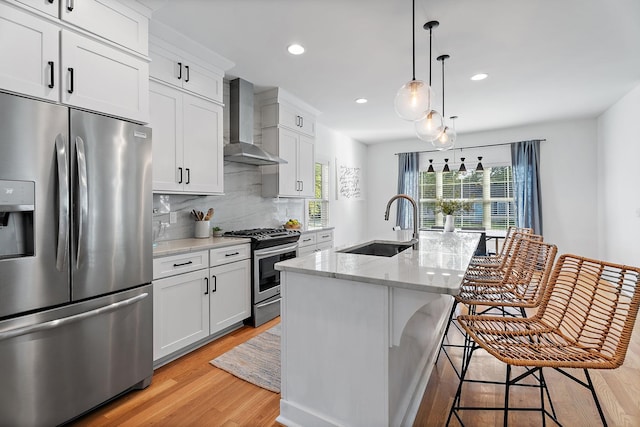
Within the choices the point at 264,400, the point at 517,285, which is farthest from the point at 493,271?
the point at 264,400

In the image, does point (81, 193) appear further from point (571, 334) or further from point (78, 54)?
point (571, 334)

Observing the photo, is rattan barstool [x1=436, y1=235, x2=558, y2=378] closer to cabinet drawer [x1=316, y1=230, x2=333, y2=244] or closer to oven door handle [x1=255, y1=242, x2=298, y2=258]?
oven door handle [x1=255, y1=242, x2=298, y2=258]

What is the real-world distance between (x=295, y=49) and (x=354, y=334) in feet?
8.35

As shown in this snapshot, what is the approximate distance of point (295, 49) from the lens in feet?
9.59

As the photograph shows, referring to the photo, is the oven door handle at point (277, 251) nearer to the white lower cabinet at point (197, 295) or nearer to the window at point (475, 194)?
the white lower cabinet at point (197, 295)

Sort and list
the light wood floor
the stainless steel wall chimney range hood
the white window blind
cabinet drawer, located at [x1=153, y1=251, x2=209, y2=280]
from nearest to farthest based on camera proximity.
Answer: the light wood floor
cabinet drawer, located at [x1=153, y1=251, x2=209, y2=280]
the stainless steel wall chimney range hood
the white window blind

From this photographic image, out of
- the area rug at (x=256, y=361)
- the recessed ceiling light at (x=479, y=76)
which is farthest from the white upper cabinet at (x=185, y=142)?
the recessed ceiling light at (x=479, y=76)

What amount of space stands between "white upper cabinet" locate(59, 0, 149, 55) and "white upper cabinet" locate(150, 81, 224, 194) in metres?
0.47

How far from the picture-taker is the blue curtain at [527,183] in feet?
18.3

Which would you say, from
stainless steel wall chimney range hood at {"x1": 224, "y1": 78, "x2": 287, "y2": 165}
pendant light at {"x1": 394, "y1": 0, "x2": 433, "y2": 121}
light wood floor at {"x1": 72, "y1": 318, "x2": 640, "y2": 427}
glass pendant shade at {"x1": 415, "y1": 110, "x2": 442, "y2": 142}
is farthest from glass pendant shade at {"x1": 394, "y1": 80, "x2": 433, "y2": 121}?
light wood floor at {"x1": 72, "y1": 318, "x2": 640, "y2": 427}

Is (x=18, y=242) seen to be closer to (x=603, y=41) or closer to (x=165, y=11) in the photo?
(x=165, y=11)

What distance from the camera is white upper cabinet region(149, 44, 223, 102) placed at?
8.55 ft

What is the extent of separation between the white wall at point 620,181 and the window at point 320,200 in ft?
13.9

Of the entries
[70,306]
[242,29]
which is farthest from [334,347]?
[242,29]
